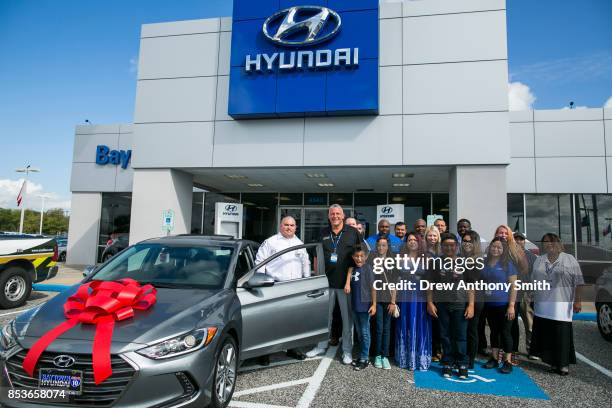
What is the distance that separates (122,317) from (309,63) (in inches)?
354

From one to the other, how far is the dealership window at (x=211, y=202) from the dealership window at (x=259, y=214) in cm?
59

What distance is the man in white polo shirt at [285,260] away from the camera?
4805 millimetres

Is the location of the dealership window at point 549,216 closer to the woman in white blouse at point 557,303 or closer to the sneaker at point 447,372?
the woman in white blouse at point 557,303

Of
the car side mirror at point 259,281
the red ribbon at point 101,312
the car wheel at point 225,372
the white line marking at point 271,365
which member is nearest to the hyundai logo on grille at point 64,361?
the red ribbon at point 101,312

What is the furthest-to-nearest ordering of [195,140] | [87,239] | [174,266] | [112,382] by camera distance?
[87,239]
[195,140]
[174,266]
[112,382]

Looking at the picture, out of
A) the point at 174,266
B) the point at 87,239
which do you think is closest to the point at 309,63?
the point at 174,266

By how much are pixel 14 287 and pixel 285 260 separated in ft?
22.2

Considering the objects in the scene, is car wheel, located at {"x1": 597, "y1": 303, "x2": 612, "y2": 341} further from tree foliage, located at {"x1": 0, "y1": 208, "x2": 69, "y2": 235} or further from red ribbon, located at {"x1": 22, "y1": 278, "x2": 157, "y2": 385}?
tree foliage, located at {"x1": 0, "y1": 208, "x2": 69, "y2": 235}

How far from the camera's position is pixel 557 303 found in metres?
4.93

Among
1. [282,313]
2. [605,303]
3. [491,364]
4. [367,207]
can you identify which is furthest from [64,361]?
[367,207]

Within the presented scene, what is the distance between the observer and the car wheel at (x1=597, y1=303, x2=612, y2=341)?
21.0 feet

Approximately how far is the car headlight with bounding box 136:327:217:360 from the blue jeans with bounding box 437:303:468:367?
2.98 metres

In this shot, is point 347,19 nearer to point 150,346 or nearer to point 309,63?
point 309,63

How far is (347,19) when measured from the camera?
34.7ft
